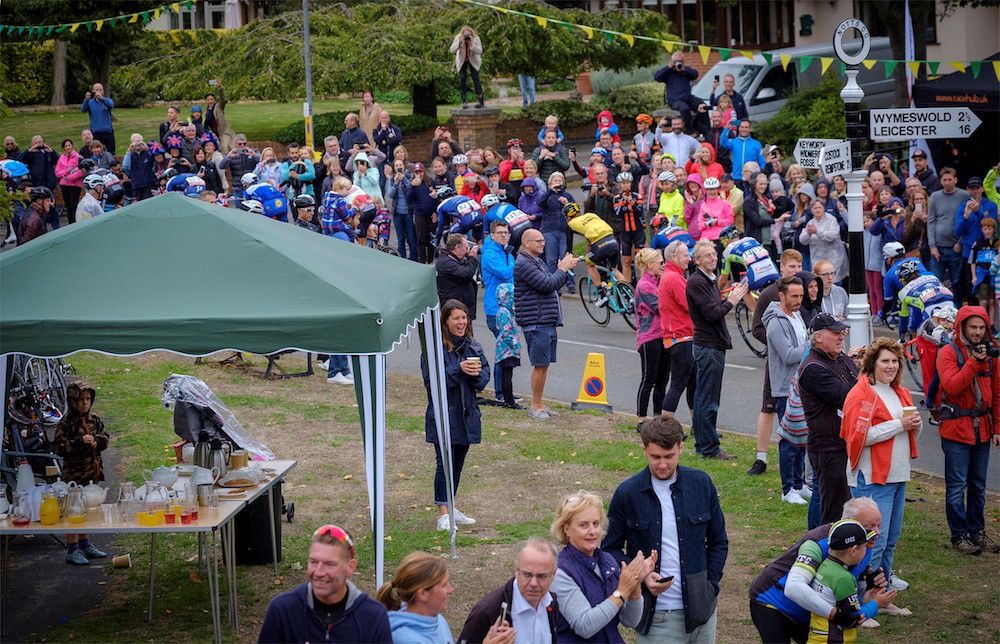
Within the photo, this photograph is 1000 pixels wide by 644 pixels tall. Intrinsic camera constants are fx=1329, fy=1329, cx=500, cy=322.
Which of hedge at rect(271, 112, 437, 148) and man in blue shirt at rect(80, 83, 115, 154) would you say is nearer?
man in blue shirt at rect(80, 83, 115, 154)

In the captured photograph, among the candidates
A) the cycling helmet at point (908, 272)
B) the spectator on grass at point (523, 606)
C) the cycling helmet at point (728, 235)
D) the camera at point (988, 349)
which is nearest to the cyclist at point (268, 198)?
the cycling helmet at point (728, 235)

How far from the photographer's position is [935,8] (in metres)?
28.7

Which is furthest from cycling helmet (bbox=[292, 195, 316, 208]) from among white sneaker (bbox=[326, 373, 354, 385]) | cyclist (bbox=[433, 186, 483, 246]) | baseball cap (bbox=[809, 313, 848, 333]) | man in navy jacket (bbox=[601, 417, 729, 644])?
man in navy jacket (bbox=[601, 417, 729, 644])

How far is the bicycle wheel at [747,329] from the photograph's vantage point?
1700 cm

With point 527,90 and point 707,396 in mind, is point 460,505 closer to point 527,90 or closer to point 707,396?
point 707,396

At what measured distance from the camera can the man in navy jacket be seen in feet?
21.5

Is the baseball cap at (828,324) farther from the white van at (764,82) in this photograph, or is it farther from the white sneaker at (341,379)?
the white van at (764,82)

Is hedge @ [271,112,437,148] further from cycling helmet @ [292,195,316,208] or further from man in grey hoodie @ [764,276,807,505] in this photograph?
man in grey hoodie @ [764,276,807,505]

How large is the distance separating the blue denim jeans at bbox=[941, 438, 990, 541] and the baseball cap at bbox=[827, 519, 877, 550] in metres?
3.70

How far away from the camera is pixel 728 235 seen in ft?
60.0

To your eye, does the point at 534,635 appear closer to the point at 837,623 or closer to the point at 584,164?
the point at 837,623

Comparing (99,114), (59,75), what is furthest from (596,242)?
(59,75)

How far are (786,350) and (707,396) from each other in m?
1.48

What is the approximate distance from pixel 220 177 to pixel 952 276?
15351mm
